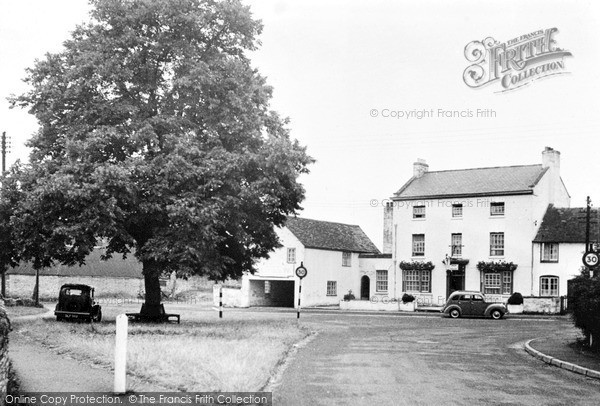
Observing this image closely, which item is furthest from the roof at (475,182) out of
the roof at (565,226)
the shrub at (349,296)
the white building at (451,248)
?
the shrub at (349,296)

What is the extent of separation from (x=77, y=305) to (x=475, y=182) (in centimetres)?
3315

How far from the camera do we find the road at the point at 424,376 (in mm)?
11172

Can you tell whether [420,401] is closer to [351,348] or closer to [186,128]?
[351,348]

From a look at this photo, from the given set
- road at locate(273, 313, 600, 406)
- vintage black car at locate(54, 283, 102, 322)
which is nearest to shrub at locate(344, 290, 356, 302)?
vintage black car at locate(54, 283, 102, 322)

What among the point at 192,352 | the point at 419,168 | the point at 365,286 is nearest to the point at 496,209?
the point at 419,168

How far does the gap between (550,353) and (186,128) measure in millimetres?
16444

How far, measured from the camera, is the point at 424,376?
13734mm

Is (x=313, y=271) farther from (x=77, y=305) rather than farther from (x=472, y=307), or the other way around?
(x=77, y=305)

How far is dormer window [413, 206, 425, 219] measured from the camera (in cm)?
5366

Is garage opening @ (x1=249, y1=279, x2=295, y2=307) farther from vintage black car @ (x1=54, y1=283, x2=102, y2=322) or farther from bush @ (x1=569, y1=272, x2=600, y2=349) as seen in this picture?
bush @ (x1=569, y1=272, x2=600, y2=349)

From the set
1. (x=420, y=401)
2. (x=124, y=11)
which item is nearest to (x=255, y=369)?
(x=420, y=401)

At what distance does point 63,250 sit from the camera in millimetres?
26422

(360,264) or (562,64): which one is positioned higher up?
(562,64)

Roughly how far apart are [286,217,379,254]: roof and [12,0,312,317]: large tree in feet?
89.3
